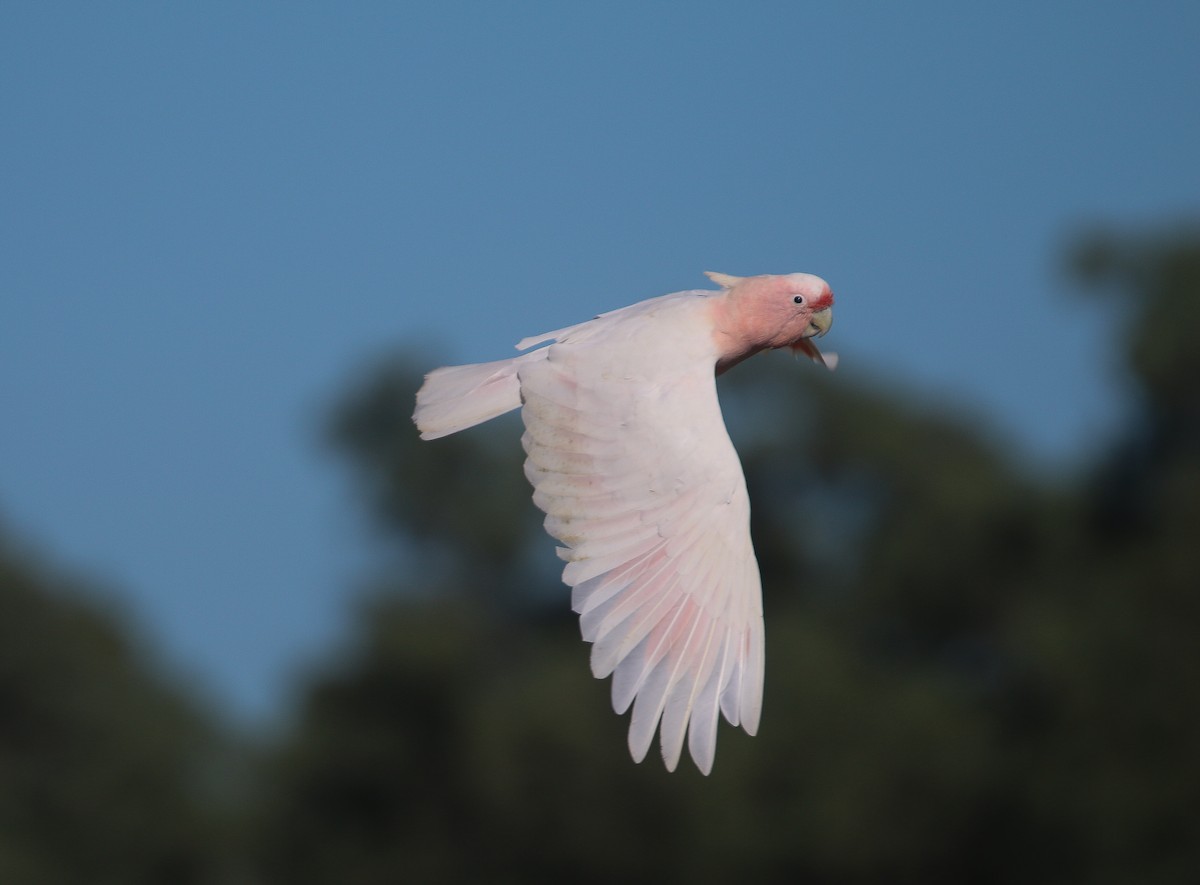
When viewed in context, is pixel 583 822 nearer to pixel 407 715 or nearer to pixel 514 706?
A: pixel 514 706

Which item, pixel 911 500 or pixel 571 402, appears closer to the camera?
pixel 571 402

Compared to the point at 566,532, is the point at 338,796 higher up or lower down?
lower down

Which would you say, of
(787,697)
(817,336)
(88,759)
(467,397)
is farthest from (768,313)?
(88,759)

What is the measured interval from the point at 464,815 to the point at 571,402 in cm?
2380

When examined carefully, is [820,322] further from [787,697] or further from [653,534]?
[787,697]

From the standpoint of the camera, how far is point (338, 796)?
29703mm

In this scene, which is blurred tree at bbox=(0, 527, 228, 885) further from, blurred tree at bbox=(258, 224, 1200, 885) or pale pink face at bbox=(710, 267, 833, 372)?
pale pink face at bbox=(710, 267, 833, 372)

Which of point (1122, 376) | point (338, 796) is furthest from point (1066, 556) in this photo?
point (338, 796)

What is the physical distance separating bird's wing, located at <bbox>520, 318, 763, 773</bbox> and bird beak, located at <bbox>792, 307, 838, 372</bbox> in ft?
3.04

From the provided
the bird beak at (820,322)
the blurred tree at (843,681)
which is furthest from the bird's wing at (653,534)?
the blurred tree at (843,681)

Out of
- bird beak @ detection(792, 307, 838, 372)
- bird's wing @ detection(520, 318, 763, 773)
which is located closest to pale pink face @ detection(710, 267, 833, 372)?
bird beak @ detection(792, 307, 838, 372)

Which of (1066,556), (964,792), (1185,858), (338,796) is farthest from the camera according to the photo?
(1066,556)

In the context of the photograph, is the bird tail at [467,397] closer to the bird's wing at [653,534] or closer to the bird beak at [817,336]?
the bird's wing at [653,534]

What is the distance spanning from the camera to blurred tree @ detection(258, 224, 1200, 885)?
26469mm
